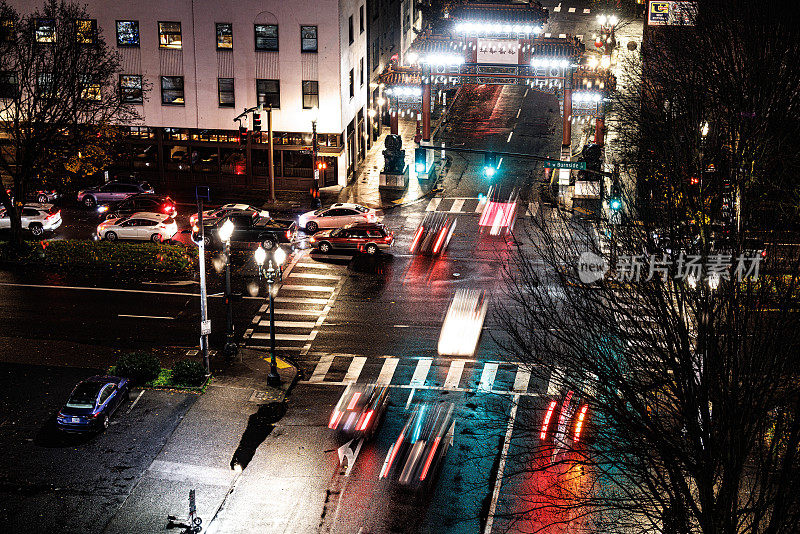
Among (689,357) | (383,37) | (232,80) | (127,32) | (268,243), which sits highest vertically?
(127,32)

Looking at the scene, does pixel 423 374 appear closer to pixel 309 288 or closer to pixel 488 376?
pixel 488 376

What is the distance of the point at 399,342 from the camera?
36344mm

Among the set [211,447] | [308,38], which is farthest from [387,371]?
[308,38]

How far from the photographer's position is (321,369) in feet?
112

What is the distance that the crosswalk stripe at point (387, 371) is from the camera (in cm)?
3294

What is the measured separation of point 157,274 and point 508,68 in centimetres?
2898

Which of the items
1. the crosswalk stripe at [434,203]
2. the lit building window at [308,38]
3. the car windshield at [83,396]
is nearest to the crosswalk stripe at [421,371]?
the car windshield at [83,396]

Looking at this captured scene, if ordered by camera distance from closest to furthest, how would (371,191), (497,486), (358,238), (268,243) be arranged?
(497,486) → (358,238) → (268,243) → (371,191)

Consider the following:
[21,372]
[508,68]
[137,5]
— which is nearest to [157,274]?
[21,372]

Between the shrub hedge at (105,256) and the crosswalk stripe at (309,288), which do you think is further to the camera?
the shrub hedge at (105,256)

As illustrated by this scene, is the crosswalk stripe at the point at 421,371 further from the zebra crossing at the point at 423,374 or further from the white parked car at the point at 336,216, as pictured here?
the white parked car at the point at 336,216

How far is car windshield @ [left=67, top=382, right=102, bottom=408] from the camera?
94.3 ft

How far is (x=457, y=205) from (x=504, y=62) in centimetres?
1191

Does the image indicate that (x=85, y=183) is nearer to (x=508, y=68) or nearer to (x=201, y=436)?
(x=508, y=68)
